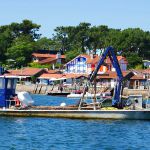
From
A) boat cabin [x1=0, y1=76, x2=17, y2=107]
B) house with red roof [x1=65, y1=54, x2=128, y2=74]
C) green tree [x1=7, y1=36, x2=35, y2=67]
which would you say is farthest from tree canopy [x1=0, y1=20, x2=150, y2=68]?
boat cabin [x1=0, y1=76, x2=17, y2=107]

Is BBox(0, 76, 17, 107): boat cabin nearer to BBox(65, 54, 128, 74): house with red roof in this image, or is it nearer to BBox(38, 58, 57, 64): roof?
BBox(65, 54, 128, 74): house with red roof

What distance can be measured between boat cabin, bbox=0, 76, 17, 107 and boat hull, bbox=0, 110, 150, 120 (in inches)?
45.8

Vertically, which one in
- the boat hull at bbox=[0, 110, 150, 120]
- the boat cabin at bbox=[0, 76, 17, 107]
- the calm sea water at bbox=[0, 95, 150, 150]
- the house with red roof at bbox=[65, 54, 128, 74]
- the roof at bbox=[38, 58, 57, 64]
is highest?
the roof at bbox=[38, 58, 57, 64]

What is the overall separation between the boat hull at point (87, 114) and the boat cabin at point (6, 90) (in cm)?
116

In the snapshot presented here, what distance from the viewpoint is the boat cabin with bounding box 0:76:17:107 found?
1563 inches

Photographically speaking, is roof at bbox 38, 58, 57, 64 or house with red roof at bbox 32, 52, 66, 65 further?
roof at bbox 38, 58, 57, 64

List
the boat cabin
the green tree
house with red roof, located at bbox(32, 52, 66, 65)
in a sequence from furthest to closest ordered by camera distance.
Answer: house with red roof, located at bbox(32, 52, 66, 65), the green tree, the boat cabin

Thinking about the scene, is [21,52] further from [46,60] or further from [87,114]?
[87,114]

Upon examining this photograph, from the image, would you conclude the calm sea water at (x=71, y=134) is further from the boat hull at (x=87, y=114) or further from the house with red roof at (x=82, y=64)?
the house with red roof at (x=82, y=64)

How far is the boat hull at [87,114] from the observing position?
37188mm

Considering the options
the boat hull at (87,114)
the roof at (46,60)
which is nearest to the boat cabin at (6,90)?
the boat hull at (87,114)

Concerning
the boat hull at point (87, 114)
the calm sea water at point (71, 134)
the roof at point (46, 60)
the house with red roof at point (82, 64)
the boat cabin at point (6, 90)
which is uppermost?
the roof at point (46, 60)

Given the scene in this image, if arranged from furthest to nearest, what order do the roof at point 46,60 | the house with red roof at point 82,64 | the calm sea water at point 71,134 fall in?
the roof at point 46,60 → the house with red roof at point 82,64 → the calm sea water at point 71,134

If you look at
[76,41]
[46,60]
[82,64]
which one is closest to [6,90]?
[82,64]
